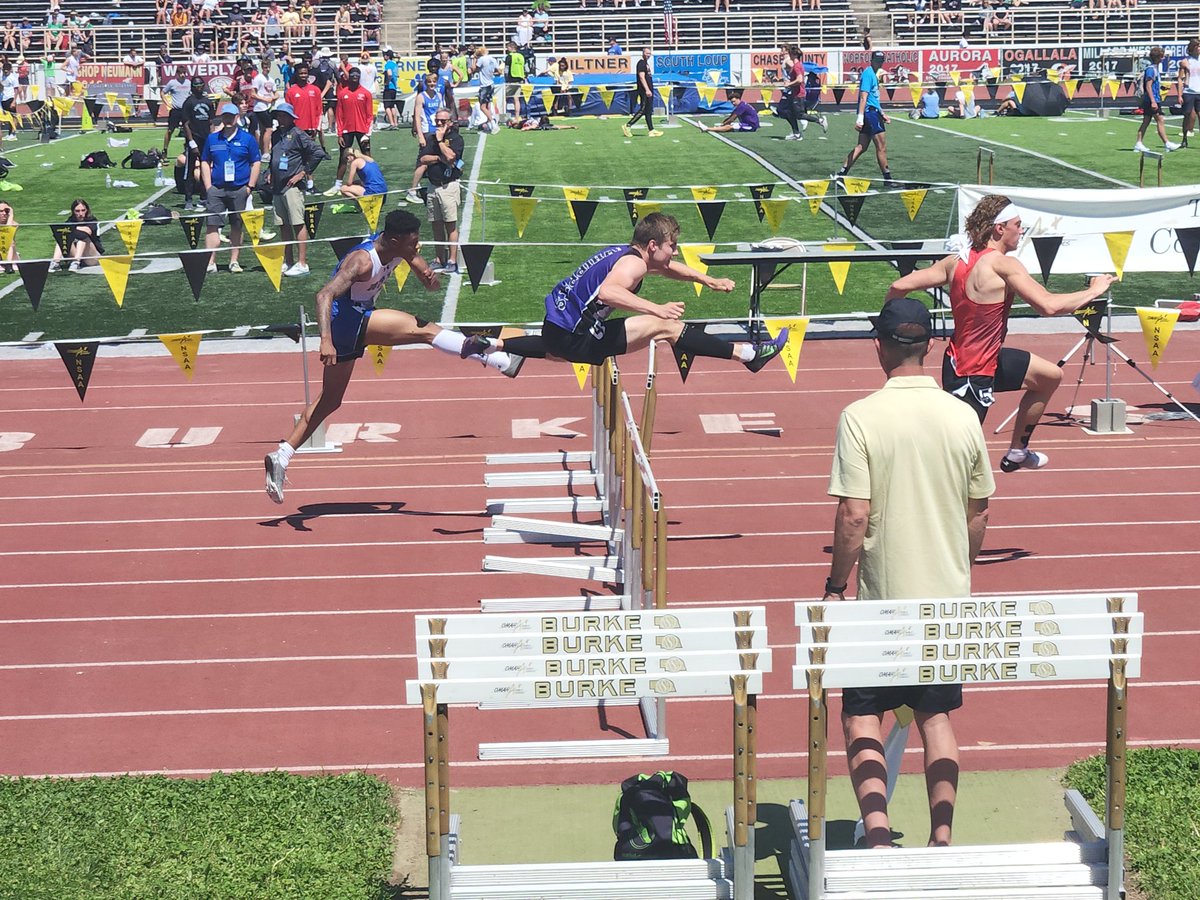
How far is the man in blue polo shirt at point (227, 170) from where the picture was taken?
19.4 m

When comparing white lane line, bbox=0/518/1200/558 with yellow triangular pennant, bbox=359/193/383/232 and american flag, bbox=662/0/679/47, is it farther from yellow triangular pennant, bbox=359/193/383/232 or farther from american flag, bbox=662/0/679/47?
american flag, bbox=662/0/679/47

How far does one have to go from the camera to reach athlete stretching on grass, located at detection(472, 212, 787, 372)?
9641 millimetres

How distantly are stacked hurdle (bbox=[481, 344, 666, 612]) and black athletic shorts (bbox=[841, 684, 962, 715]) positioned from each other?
1831mm

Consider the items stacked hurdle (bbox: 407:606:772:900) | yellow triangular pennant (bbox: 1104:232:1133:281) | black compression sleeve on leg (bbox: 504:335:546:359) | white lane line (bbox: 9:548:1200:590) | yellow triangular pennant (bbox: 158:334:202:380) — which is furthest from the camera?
yellow triangular pennant (bbox: 1104:232:1133:281)

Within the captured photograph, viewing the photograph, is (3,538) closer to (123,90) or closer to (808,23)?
(123,90)

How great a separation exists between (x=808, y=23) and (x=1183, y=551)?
156 feet

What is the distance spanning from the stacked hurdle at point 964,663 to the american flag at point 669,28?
50353 millimetres

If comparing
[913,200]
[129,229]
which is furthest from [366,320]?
[913,200]

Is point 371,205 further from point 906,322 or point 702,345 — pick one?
point 906,322

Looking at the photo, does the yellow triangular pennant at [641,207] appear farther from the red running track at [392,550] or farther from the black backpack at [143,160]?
the black backpack at [143,160]

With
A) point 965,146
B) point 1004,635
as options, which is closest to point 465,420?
point 1004,635

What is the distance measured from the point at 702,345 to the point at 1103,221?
7.94 metres

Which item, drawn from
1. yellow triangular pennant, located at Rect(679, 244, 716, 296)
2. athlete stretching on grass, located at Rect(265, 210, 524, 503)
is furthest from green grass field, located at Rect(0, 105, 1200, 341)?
athlete stretching on grass, located at Rect(265, 210, 524, 503)

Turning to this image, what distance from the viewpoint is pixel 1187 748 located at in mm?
7223
